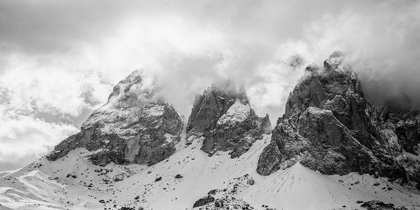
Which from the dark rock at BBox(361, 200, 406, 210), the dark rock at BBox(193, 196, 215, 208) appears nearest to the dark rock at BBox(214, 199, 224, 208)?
the dark rock at BBox(193, 196, 215, 208)

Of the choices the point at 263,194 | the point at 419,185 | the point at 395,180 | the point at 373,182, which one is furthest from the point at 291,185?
the point at 419,185

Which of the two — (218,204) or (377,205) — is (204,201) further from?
(377,205)

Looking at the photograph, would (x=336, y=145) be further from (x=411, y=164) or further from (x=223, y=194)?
(x=223, y=194)

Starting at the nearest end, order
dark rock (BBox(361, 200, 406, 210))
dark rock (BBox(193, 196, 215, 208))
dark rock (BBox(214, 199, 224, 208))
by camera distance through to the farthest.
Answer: dark rock (BBox(361, 200, 406, 210))
dark rock (BBox(214, 199, 224, 208))
dark rock (BBox(193, 196, 215, 208))

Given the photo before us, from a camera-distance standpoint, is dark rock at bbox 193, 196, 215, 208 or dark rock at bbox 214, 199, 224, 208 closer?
dark rock at bbox 214, 199, 224, 208

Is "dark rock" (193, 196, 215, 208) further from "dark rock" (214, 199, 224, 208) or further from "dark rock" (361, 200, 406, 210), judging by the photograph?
"dark rock" (361, 200, 406, 210)

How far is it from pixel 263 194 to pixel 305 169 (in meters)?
26.4

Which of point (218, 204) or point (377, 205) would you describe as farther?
point (218, 204)

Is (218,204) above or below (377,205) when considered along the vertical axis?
above

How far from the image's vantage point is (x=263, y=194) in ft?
606

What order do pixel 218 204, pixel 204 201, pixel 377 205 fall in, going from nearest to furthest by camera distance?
pixel 377 205 < pixel 218 204 < pixel 204 201

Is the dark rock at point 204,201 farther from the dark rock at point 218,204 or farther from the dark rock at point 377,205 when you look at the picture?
the dark rock at point 377,205

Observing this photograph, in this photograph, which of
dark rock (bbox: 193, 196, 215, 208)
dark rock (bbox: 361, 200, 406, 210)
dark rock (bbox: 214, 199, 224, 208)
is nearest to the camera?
dark rock (bbox: 361, 200, 406, 210)

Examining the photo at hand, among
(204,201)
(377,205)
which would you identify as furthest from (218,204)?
(377,205)
